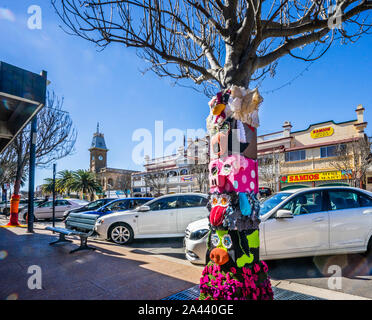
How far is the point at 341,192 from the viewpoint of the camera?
17.2ft

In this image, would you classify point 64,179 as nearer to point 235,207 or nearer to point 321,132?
point 321,132

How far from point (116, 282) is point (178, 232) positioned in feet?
13.2

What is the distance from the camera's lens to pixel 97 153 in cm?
8338

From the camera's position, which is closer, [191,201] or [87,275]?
[87,275]

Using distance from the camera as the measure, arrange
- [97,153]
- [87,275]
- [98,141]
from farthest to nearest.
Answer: [98,141] → [97,153] → [87,275]

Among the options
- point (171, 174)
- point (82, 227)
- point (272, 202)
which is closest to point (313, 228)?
point (272, 202)

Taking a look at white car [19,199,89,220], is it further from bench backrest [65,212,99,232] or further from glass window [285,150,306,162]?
glass window [285,150,306,162]

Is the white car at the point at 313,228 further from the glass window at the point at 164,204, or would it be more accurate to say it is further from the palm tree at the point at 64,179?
the palm tree at the point at 64,179

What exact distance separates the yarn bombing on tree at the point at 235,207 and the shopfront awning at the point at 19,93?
450cm

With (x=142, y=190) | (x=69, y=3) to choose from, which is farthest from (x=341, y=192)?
(x=142, y=190)

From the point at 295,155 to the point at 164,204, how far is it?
23.1 metres

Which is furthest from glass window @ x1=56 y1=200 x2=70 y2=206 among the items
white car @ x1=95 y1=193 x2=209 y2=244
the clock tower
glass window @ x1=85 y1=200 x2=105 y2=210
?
the clock tower
